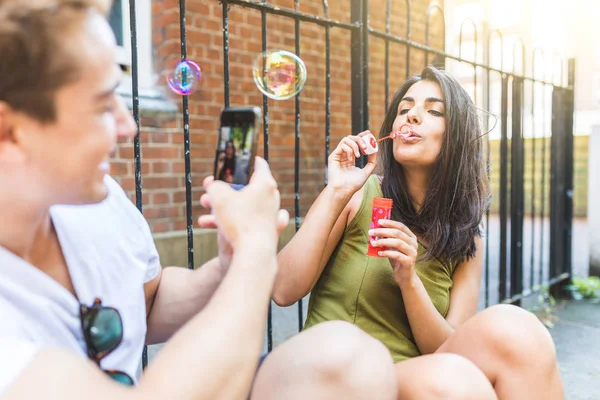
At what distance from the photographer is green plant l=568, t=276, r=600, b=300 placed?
4176mm

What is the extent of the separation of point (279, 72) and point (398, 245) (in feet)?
2.65

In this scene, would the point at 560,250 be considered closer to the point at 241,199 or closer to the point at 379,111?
the point at 379,111

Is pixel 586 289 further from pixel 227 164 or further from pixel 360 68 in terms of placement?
pixel 227 164

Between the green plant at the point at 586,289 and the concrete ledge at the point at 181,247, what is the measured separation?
271cm

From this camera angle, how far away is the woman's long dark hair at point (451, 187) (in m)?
1.88

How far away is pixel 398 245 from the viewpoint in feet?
4.99

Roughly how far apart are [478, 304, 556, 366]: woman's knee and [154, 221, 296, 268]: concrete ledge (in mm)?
2430

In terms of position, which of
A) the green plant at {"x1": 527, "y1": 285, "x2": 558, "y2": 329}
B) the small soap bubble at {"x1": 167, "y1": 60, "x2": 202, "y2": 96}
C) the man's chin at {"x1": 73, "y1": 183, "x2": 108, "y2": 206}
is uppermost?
the small soap bubble at {"x1": 167, "y1": 60, "x2": 202, "y2": 96}

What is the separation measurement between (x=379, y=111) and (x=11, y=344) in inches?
186

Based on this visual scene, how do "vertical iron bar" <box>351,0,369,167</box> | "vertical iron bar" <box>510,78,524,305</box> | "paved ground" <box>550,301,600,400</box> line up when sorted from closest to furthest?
"vertical iron bar" <box>351,0,369,167</box>
"paved ground" <box>550,301,600,400</box>
"vertical iron bar" <box>510,78,524,305</box>

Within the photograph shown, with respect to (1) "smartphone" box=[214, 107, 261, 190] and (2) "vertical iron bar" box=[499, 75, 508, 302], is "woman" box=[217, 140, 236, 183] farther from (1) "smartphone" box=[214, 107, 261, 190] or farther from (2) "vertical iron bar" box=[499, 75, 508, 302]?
(2) "vertical iron bar" box=[499, 75, 508, 302]

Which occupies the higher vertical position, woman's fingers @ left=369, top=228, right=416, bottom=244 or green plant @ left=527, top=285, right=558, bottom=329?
woman's fingers @ left=369, top=228, right=416, bottom=244

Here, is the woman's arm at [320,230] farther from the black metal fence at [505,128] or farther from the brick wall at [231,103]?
the brick wall at [231,103]

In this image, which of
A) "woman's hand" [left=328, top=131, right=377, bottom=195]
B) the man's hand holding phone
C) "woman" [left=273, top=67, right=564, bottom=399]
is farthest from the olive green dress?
the man's hand holding phone
